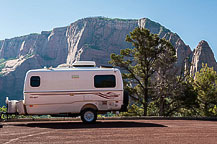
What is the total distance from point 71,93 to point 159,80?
13218 millimetres

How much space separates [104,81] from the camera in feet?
42.4

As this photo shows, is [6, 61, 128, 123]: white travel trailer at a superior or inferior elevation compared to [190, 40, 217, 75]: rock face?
inferior

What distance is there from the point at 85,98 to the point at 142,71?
577 inches

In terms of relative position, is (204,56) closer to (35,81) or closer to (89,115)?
(89,115)

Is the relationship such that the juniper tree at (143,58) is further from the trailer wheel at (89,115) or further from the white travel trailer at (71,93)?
the trailer wheel at (89,115)

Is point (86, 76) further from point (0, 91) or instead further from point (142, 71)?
point (0, 91)

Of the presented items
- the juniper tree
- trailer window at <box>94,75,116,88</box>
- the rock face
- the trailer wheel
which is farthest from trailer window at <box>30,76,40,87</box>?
the rock face

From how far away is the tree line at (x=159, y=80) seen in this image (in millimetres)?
24109

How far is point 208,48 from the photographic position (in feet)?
332

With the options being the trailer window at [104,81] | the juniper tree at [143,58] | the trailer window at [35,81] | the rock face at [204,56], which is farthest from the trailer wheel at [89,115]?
the rock face at [204,56]

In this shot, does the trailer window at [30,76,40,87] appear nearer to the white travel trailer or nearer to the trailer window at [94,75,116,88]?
the white travel trailer

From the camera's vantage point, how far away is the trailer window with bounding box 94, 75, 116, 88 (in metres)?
12.9

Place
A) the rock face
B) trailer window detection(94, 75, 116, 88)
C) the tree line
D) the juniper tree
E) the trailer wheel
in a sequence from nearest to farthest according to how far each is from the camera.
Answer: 1. the trailer wheel
2. trailer window detection(94, 75, 116, 88)
3. the tree line
4. the juniper tree
5. the rock face

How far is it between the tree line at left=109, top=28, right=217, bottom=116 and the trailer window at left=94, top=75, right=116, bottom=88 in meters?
11.5
